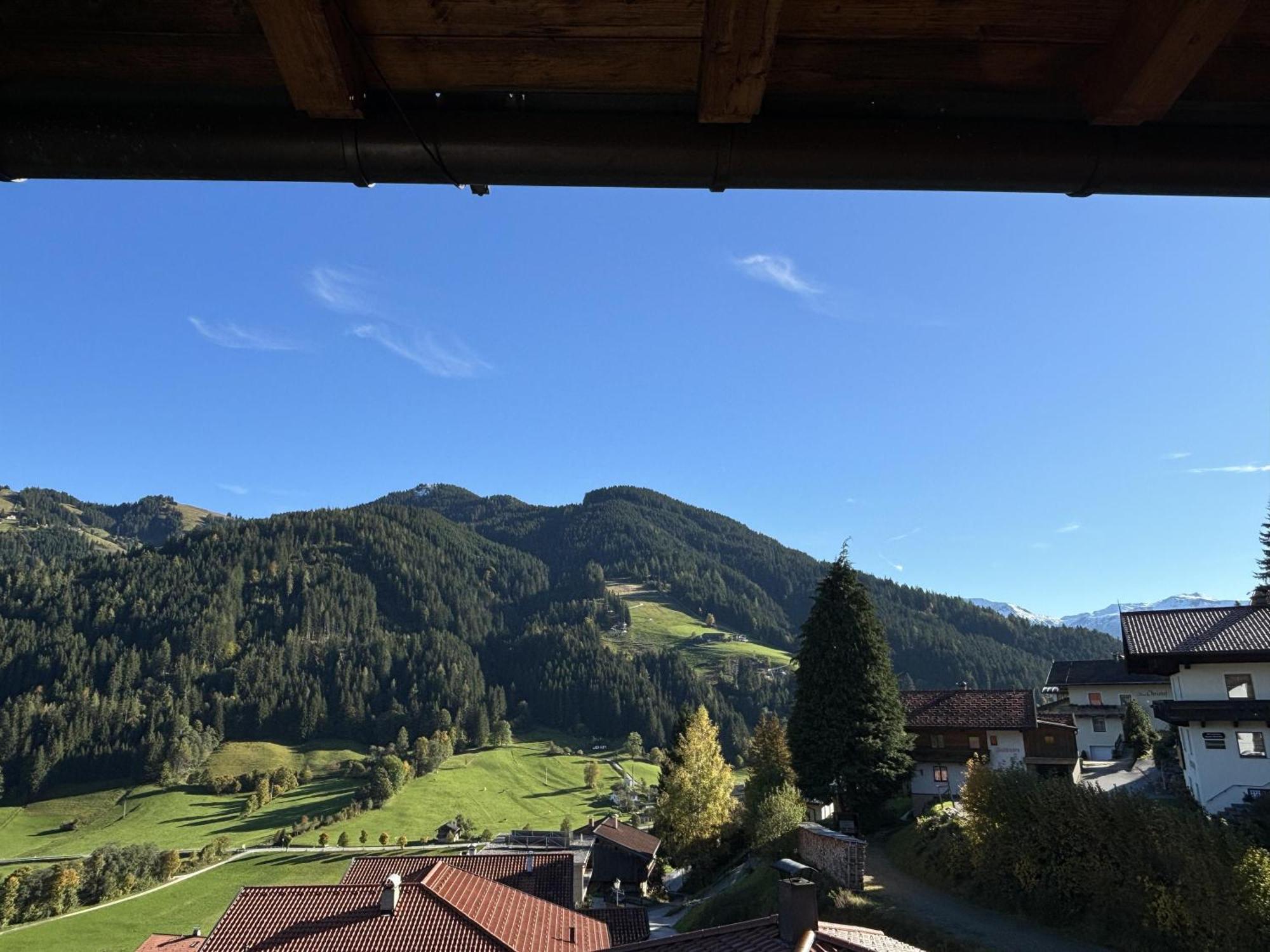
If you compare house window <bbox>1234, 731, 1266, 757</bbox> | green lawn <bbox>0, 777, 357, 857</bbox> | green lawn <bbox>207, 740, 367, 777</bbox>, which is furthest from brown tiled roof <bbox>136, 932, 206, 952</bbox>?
green lawn <bbox>207, 740, 367, 777</bbox>

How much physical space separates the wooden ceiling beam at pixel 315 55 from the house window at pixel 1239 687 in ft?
112

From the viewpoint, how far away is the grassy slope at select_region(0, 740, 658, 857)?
111m

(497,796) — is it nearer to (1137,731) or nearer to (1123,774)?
(1137,731)

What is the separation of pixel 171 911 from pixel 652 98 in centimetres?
9074

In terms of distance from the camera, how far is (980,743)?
42.6 metres

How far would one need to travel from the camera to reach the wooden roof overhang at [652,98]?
3.09 meters

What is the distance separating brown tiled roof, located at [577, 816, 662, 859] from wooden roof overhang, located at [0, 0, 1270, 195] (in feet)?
219

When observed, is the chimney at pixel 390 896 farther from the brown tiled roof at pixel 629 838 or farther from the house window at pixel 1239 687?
the brown tiled roof at pixel 629 838

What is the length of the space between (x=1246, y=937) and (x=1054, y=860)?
5332 mm

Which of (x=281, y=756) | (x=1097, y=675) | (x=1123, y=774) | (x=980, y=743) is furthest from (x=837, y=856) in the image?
(x=281, y=756)

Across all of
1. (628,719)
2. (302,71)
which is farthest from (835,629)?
(628,719)

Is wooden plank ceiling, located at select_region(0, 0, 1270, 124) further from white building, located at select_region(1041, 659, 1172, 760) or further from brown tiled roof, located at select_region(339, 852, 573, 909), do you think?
white building, located at select_region(1041, 659, 1172, 760)

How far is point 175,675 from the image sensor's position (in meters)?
198

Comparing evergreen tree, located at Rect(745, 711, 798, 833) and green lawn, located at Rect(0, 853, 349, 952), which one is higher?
evergreen tree, located at Rect(745, 711, 798, 833)
